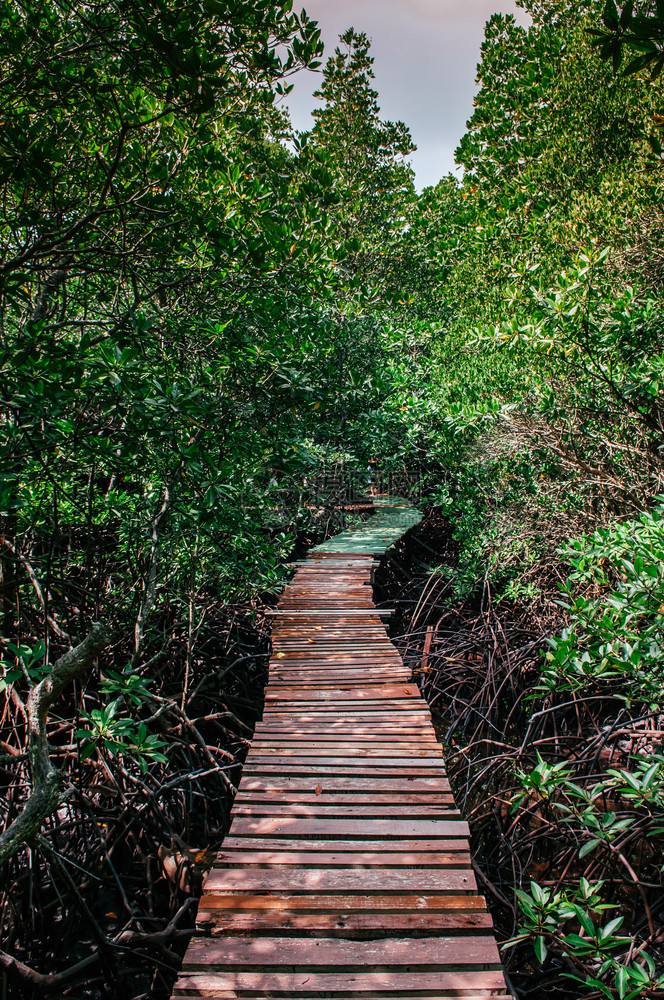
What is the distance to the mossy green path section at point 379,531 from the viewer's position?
249 inches

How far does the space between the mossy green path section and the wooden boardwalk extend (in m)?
2.62

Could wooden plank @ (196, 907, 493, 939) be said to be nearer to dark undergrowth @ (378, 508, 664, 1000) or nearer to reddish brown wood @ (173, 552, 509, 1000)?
reddish brown wood @ (173, 552, 509, 1000)

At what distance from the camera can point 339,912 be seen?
1.94m

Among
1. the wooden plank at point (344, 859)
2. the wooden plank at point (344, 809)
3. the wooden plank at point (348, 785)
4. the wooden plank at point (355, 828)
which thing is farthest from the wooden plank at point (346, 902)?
the wooden plank at point (348, 785)

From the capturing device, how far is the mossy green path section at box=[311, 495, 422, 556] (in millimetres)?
6326

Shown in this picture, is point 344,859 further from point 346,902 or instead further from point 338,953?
point 338,953

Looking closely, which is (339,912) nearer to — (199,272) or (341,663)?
(341,663)

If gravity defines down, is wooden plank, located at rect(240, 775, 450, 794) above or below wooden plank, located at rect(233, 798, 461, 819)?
above

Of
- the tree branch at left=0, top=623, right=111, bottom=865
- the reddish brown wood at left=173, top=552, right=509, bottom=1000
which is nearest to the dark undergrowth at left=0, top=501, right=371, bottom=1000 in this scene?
the tree branch at left=0, top=623, right=111, bottom=865

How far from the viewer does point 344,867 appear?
2158 millimetres

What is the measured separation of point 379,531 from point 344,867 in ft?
16.2

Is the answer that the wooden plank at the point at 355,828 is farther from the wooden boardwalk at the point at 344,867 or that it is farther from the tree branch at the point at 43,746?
the tree branch at the point at 43,746

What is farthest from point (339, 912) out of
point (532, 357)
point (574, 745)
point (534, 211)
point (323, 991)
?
point (534, 211)

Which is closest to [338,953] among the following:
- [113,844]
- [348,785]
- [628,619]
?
[348,785]
